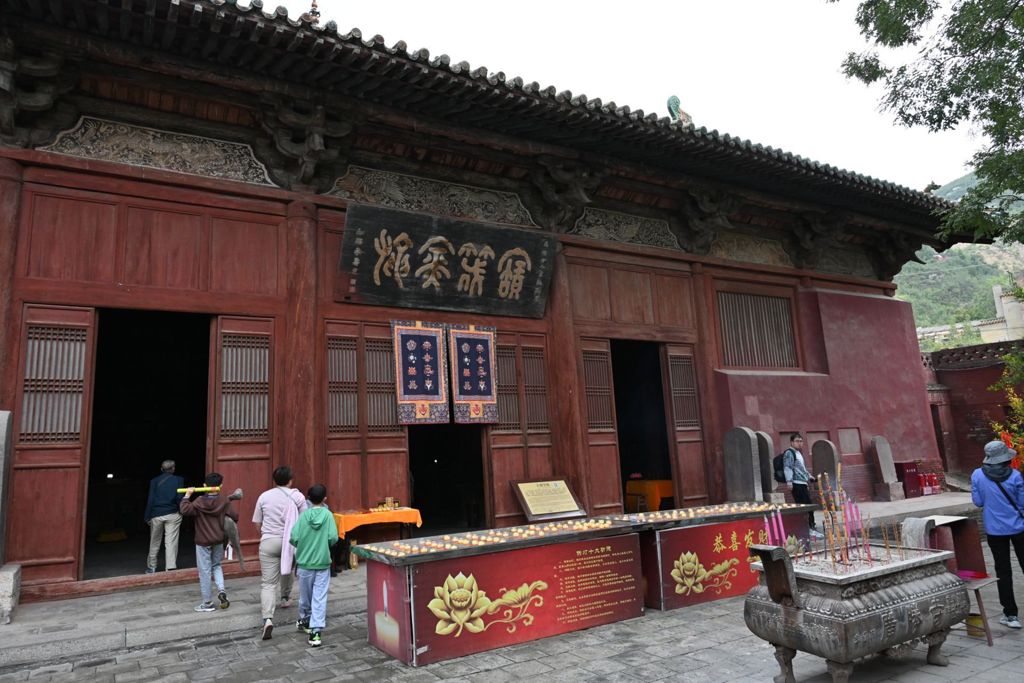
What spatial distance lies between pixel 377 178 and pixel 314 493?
14.4 feet

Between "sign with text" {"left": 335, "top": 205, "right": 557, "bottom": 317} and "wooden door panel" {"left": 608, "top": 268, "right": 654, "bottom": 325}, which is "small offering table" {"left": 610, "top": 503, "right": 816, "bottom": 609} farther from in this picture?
"wooden door panel" {"left": 608, "top": 268, "right": 654, "bottom": 325}

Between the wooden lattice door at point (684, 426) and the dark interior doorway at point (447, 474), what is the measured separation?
3.26 metres

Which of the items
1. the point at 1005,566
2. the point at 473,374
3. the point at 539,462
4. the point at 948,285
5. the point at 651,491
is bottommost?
the point at 1005,566

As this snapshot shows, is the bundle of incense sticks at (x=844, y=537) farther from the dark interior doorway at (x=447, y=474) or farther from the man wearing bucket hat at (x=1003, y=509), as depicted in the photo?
the dark interior doorway at (x=447, y=474)

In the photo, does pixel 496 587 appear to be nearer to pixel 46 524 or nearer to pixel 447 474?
pixel 46 524

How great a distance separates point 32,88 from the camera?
6238 mm

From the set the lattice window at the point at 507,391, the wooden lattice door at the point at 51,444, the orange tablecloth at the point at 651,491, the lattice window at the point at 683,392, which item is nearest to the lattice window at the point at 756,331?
the lattice window at the point at 683,392

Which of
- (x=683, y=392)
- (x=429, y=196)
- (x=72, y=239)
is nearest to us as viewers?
(x=72, y=239)

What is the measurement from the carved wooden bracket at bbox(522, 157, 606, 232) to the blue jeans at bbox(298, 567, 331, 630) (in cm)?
565

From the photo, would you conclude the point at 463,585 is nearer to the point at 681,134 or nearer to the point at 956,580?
the point at 956,580

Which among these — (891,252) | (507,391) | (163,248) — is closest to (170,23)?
(163,248)

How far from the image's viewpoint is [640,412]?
489 inches

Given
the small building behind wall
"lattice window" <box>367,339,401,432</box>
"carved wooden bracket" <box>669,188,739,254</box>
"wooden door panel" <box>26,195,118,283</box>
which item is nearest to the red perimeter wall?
the small building behind wall

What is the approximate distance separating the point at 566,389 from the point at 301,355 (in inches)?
136
